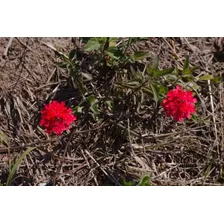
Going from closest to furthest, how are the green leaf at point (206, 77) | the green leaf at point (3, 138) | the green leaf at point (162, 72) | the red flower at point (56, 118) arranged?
the red flower at point (56, 118)
the green leaf at point (162, 72)
the green leaf at point (3, 138)
the green leaf at point (206, 77)

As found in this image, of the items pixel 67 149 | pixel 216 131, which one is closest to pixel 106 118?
pixel 67 149

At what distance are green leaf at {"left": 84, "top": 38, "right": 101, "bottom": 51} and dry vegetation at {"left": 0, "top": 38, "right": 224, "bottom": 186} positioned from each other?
0.19 metres

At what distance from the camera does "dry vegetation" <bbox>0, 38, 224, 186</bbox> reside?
2.31m

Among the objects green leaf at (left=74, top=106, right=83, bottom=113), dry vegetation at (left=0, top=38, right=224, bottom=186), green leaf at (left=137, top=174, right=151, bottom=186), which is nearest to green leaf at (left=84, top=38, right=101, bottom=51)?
dry vegetation at (left=0, top=38, right=224, bottom=186)

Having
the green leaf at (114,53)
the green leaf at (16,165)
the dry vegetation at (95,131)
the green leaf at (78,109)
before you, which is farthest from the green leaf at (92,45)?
the green leaf at (16,165)

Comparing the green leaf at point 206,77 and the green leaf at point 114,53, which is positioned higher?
the green leaf at point 114,53

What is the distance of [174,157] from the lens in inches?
93.4

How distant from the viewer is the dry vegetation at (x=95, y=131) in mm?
2309

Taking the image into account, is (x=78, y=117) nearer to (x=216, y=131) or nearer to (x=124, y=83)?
(x=124, y=83)

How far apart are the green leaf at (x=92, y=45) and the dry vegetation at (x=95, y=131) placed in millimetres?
191

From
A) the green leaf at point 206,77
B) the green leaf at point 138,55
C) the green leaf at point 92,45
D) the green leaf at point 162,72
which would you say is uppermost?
the green leaf at point 92,45

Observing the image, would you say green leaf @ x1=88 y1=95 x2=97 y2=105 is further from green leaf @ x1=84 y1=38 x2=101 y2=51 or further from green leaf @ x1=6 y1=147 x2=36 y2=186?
green leaf @ x1=6 y1=147 x2=36 y2=186

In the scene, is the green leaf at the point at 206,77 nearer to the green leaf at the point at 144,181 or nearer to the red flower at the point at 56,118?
the green leaf at the point at 144,181

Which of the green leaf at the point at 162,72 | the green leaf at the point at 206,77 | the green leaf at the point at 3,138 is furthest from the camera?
the green leaf at the point at 206,77
